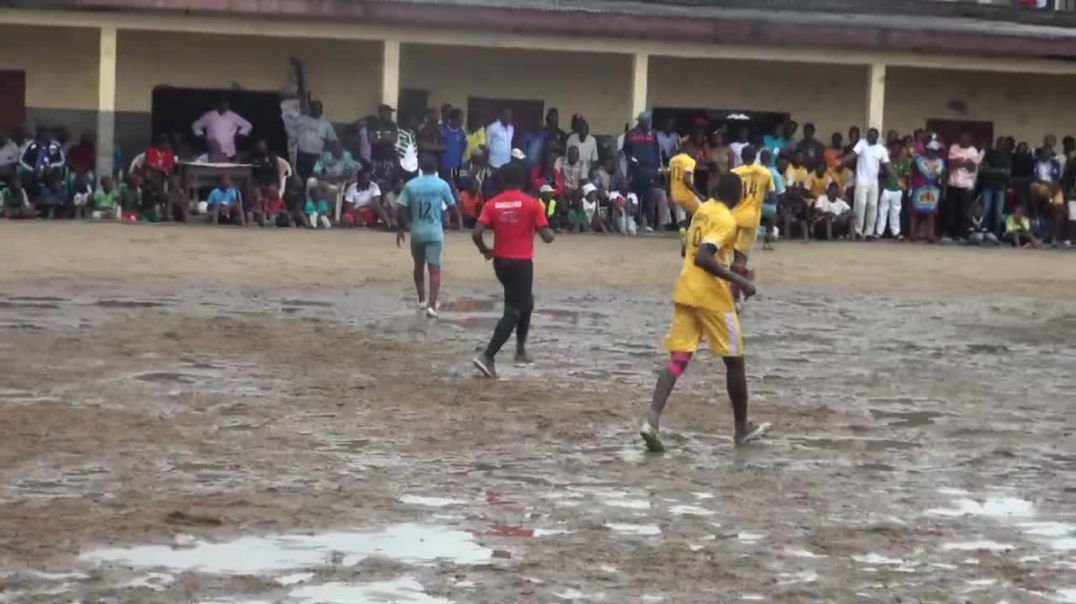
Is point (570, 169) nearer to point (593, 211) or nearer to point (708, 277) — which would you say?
point (593, 211)

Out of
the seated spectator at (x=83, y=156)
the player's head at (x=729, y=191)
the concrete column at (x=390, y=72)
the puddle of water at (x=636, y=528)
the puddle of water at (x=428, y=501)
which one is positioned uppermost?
the concrete column at (x=390, y=72)

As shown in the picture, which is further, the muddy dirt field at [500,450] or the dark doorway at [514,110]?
the dark doorway at [514,110]

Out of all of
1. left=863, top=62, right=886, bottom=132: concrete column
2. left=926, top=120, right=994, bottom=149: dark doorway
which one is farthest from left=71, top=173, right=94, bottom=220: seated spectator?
left=926, top=120, right=994, bottom=149: dark doorway

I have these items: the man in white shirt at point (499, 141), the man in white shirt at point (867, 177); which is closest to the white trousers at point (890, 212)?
the man in white shirt at point (867, 177)

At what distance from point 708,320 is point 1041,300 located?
1001 cm

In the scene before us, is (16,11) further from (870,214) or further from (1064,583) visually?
(1064,583)

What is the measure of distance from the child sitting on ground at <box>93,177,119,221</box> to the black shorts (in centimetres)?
1278

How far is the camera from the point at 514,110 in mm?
28703

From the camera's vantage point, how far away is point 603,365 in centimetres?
1366

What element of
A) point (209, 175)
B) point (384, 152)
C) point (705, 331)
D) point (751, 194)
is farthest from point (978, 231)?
point (705, 331)

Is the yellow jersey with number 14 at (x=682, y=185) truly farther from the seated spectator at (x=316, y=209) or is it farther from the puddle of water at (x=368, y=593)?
the puddle of water at (x=368, y=593)

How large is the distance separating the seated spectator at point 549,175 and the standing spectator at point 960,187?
5.59m

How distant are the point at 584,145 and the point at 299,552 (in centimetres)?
1968

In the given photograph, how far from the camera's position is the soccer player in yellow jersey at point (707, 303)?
10234mm
